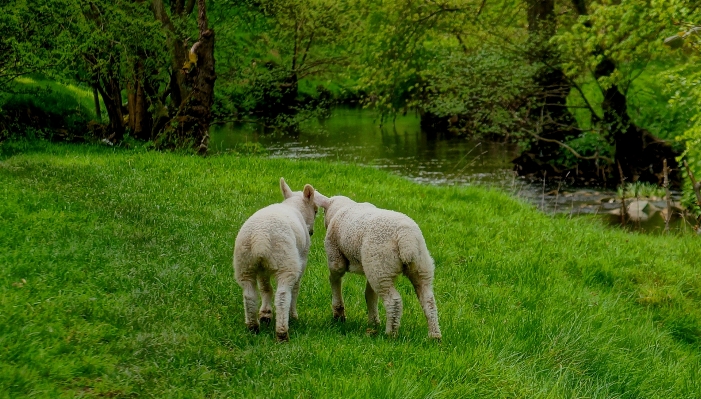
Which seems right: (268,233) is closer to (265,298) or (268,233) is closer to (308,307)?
(265,298)

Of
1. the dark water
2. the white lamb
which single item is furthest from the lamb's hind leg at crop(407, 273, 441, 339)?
the dark water

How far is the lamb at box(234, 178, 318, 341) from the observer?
230 inches

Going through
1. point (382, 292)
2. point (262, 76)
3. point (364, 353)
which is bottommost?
point (364, 353)

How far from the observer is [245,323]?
6.34 meters

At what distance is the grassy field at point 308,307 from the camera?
5160mm

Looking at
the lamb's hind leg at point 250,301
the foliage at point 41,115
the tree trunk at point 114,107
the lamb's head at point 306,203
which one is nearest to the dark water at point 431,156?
the tree trunk at point 114,107

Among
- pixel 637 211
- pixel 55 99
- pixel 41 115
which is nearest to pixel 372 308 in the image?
pixel 637 211

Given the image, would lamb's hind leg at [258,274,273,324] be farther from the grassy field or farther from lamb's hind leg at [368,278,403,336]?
lamb's hind leg at [368,278,403,336]

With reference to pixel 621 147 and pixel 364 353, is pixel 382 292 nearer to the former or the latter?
pixel 364 353

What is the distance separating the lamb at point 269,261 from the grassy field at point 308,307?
0.23 metres

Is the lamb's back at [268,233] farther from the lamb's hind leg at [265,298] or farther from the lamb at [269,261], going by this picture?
the lamb's hind leg at [265,298]

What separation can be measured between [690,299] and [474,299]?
3.97m

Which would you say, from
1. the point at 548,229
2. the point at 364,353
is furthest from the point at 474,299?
the point at 548,229

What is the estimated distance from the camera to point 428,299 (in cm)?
613
